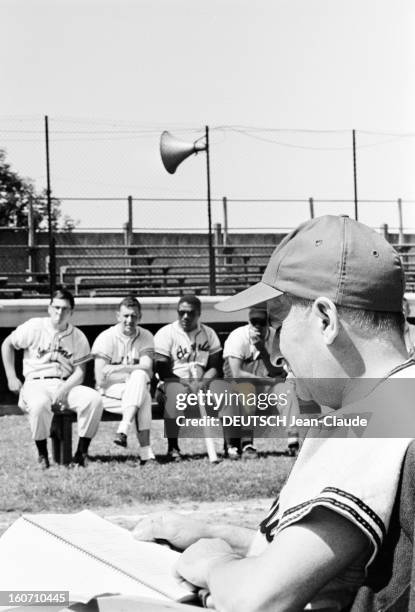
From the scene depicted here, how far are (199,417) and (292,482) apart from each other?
785cm

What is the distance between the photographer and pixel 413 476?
1.44 m

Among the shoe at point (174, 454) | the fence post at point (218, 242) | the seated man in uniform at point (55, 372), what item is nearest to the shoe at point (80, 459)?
the seated man in uniform at point (55, 372)

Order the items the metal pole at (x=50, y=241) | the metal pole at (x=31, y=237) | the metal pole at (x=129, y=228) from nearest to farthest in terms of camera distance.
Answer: the metal pole at (x=50, y=241)
the metal pole at (x=31, y=237)
the metal pole at (x=129, y=228)

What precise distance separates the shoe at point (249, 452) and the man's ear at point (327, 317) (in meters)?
7.45

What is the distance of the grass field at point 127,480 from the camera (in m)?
6.62

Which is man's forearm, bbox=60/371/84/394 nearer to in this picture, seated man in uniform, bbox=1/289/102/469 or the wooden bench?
seated man in uniform, bbox=1/289/102/469

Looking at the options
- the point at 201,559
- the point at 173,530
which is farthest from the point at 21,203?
the point at 201,559

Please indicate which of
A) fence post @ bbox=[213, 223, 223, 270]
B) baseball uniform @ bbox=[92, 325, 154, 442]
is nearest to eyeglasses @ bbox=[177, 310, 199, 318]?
baseball uniform @ bbox=[92, 325, 154, 442]

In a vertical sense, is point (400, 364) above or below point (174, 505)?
above

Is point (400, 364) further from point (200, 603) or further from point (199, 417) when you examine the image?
point (199, 417)

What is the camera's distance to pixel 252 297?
1.73 meters

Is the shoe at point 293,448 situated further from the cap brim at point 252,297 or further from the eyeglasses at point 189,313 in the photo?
the cap brim at point 252,297

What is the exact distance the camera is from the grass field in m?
6.62

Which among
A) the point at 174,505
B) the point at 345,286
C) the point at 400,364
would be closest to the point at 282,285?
the point at 345,286
